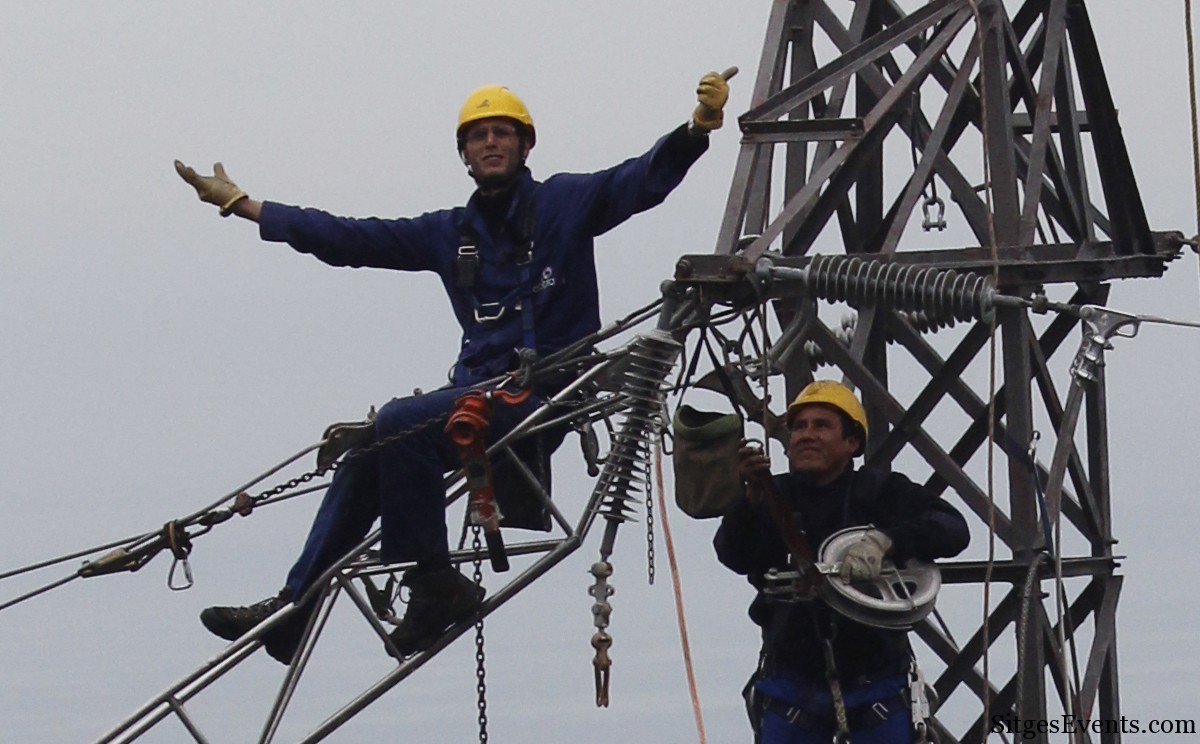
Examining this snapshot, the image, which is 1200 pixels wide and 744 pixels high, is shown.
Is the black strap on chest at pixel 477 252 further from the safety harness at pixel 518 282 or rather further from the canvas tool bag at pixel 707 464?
the canvas tool bag at pixel 707 464

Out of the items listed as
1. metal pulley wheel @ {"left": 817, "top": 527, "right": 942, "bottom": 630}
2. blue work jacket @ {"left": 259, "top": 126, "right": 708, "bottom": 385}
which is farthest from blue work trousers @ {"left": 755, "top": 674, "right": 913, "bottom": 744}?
blue work jacket @ {"left": 259, "top": 126, "right": 708, "bottom": 385}

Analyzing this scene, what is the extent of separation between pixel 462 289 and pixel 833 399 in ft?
6.96

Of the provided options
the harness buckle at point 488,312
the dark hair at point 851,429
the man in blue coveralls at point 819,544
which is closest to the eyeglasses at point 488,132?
the harness buckle at point 488,312

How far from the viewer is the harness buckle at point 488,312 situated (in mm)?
14570

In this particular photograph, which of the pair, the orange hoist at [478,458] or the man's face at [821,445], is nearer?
the man's face at [821,445]

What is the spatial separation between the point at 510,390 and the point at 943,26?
11.2ft

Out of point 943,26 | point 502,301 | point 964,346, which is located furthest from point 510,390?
point 943,26

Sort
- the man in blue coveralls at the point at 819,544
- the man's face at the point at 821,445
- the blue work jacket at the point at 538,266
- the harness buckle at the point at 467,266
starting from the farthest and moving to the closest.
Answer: the harness buckle at the point at 467,266 → the blue work jacket at the point at 538,266 → the man's face at the point at 821,445 → the man in blue coveralls at the point at 819,544

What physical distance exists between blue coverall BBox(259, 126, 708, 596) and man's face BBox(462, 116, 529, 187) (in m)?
0.10

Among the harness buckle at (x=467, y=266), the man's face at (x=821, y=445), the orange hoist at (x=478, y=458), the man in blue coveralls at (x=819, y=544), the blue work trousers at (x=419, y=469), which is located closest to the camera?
the man in blue coveralls at (x=819, y=544)

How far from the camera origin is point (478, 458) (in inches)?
547

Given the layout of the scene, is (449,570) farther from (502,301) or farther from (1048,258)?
(1048,258)

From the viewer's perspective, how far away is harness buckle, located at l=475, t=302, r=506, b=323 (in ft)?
47.8

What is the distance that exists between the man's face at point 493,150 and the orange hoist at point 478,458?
1.25 metres
